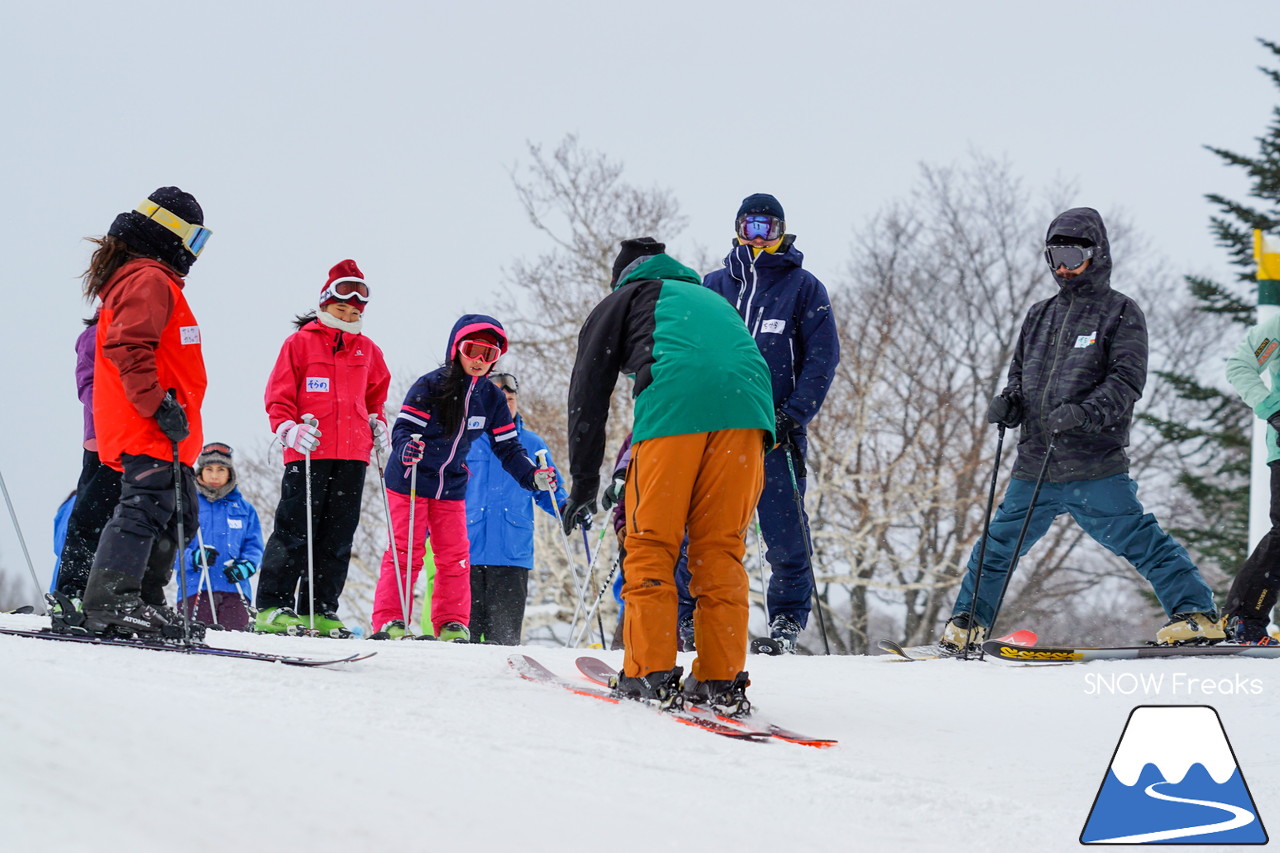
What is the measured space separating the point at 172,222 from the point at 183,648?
5.59ft

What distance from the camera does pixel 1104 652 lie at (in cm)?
571

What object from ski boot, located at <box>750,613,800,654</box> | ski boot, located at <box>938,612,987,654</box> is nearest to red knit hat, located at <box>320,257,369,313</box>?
ski boot, located at <box>750,613,800,654</box>

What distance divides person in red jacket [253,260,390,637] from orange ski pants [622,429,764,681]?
2.78 meters

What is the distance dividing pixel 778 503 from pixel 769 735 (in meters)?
2.40

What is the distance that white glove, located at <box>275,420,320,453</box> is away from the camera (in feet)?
19.5

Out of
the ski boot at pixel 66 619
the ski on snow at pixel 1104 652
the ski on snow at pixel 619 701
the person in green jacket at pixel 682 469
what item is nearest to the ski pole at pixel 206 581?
the ski boot at pixel 66 619

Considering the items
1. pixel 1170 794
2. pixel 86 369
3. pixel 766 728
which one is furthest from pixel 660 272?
pixel 86 369

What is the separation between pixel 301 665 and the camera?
393cm

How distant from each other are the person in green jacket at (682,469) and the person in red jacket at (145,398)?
162 centimetres

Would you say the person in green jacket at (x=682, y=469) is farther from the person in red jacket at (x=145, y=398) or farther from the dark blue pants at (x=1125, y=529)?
the dark blue pants at (x=1125, y=529)

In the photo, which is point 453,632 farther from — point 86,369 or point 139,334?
point 139,334

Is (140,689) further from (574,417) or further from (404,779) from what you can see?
(574,417)

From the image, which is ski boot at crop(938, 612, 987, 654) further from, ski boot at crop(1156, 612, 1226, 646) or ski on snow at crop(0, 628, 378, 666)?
ski on snow at crop(0, 628, 378, 666)

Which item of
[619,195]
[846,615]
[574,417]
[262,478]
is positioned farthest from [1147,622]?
[574,417]
